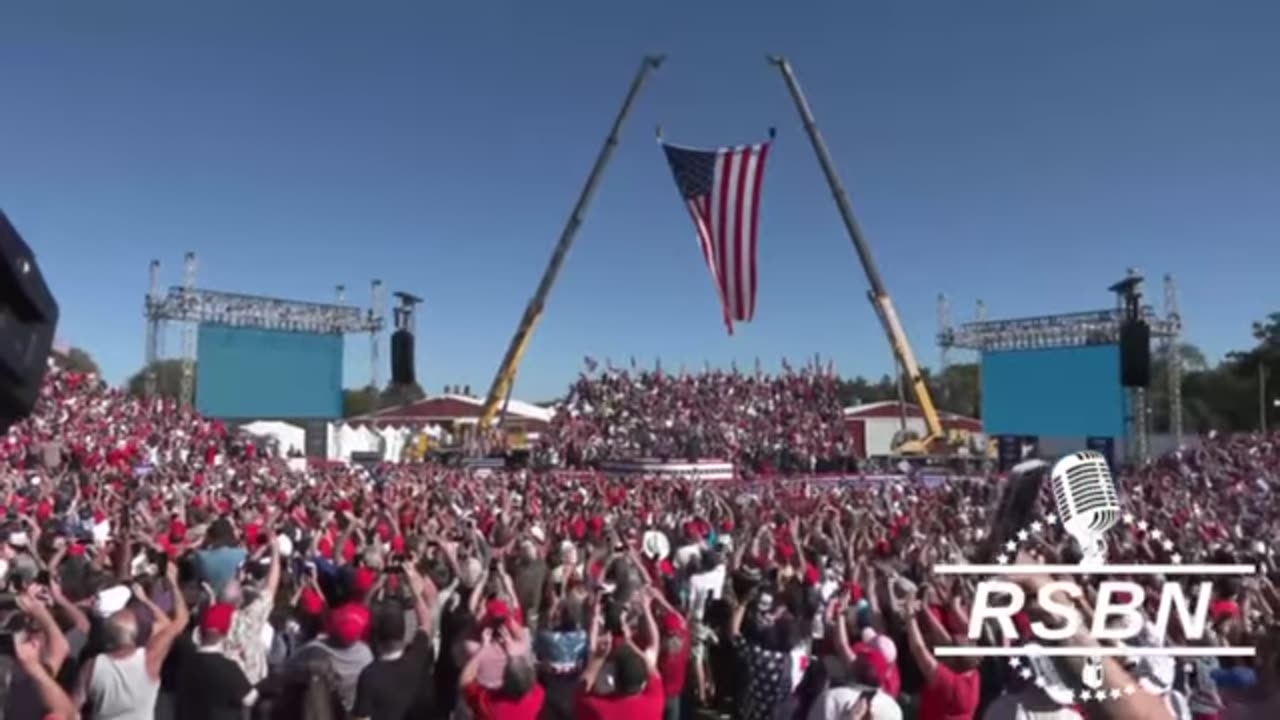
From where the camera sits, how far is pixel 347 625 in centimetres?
447

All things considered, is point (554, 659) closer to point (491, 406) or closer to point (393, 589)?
point (393, 589)

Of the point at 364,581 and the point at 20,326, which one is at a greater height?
the point at 20,326

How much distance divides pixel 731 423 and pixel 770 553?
2770 centimetres

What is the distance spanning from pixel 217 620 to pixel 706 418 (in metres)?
31.9

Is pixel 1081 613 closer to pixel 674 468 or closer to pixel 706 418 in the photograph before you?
pixel 674 468

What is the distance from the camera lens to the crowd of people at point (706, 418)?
113 feet

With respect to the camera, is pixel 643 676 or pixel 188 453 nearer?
pixel 643 676

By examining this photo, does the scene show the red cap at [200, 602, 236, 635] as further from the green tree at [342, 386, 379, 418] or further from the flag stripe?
Result: the green tree at [342, 386, 379, 418]

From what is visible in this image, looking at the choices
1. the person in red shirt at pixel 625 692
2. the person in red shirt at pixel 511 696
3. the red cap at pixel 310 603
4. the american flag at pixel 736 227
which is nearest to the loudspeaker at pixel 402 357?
the american flag at pixel 736 227

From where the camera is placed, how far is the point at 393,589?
5.86 metres

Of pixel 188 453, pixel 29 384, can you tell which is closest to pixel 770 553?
pixel 29 384

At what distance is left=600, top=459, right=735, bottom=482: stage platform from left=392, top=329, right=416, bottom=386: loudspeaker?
11.5 m

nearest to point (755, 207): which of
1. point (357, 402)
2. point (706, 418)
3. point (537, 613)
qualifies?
point (706, 418)

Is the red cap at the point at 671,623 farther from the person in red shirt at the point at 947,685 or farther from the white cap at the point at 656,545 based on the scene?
the white cap at the point at 656,545
